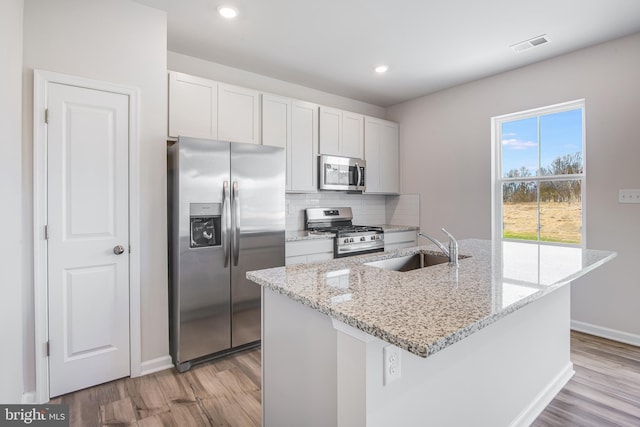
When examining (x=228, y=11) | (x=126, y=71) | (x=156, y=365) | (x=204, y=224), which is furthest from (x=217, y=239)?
(x=228, y=11)

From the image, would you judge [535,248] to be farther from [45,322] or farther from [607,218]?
[45,322]

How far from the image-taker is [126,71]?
2.32m

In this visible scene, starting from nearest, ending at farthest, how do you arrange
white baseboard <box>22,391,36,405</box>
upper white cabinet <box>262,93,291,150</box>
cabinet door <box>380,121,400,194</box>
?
white baseboard <box>22,391,36,405</box>, upper white cabinet <box>262,93,291,150</box>, cabinet door <box>380,121,400,194</box>

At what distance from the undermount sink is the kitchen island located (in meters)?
0.23

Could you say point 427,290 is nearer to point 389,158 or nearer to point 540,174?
point 540,174

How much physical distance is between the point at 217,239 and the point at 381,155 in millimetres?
2672

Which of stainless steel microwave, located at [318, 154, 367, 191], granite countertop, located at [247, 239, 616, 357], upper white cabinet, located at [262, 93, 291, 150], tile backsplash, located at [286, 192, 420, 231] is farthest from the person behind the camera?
tile backsplash, located at [286, 192, 420, 231]

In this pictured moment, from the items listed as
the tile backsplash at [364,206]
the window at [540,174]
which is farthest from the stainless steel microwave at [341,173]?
the window at [540,174]

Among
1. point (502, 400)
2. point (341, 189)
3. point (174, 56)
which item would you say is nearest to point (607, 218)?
point (502, 400)

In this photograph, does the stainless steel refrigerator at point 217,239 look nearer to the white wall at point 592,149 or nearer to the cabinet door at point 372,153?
the cabinet door at point 372,153

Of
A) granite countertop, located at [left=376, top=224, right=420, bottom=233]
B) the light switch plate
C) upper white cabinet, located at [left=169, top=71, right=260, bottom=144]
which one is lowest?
granite countertop, located at [left=376, top=224, right=420, bottom=233]

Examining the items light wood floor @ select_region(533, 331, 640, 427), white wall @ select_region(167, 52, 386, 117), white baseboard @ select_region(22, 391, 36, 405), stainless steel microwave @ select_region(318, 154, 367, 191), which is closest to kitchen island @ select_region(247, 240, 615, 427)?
light wood floor @ select_region(533, 331, 640, 427)

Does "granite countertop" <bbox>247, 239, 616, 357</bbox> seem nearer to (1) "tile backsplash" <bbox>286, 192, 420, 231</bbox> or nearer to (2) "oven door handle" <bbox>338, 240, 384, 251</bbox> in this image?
(2) "oven door handle" <bbox>338, 240, 384, 251</bbox>

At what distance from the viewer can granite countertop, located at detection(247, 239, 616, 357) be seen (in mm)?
910
